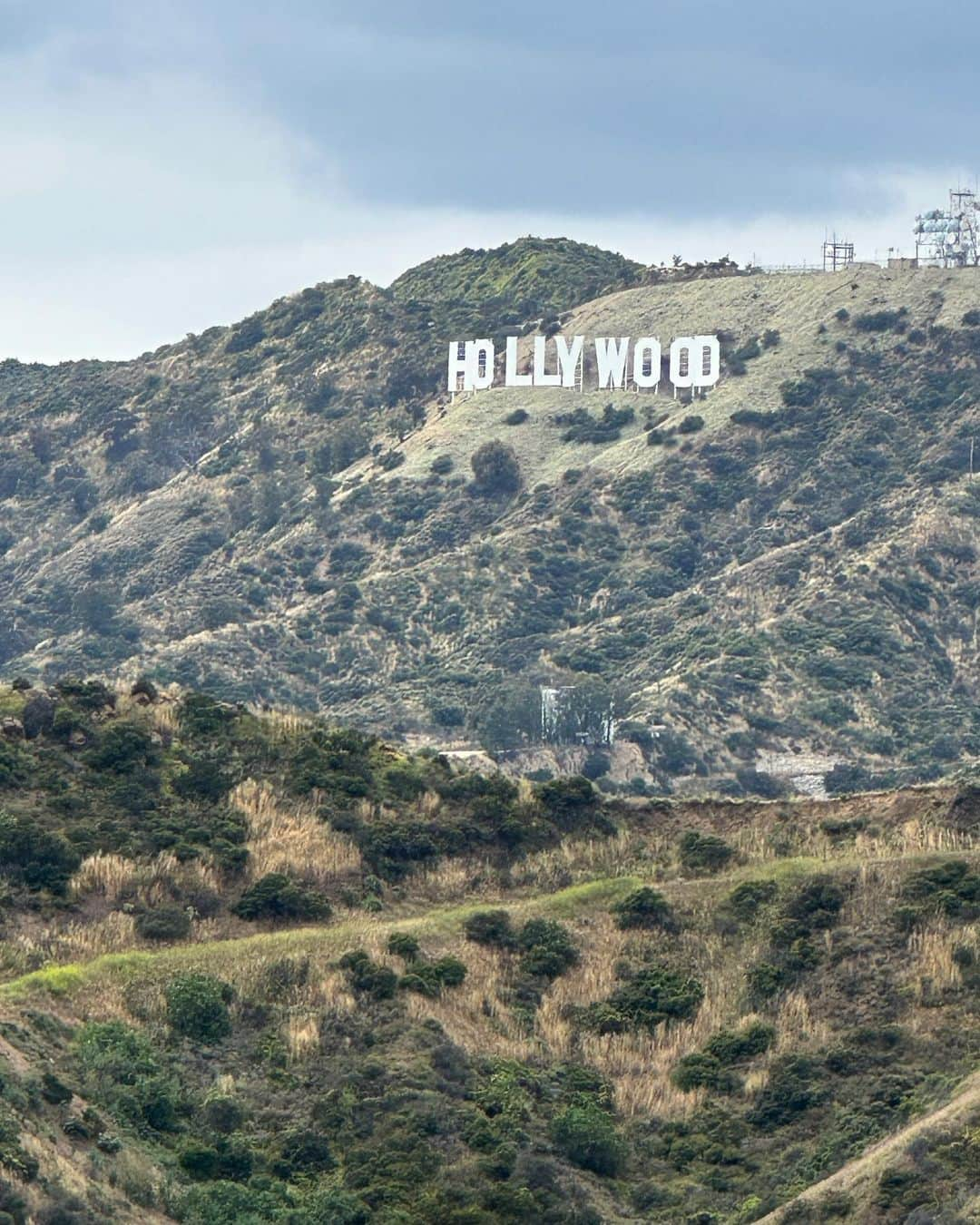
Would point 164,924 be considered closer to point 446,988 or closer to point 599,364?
point 446,988

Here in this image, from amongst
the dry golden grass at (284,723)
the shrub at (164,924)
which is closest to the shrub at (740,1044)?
the shrub at (164,924)

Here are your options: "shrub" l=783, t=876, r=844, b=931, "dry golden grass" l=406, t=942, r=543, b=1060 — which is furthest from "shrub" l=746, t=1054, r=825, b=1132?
"shrub" l=783, t=876, r=844, b=931

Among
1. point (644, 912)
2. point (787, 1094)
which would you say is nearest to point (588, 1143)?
point (787, 1094)

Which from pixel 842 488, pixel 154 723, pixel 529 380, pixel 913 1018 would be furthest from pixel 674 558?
pixel 913 1018

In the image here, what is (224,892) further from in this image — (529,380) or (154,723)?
(529,380)

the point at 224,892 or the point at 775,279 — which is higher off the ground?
the point at 775,279
